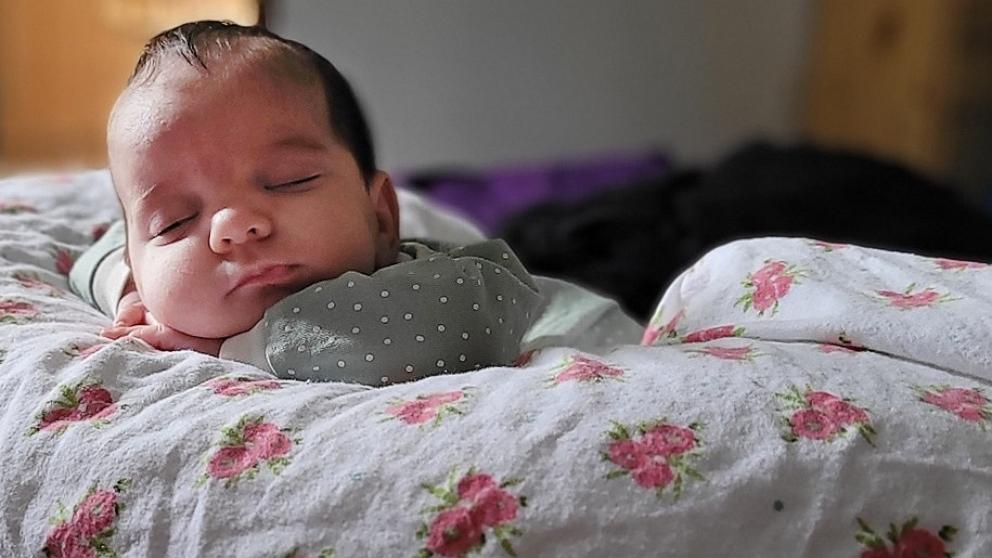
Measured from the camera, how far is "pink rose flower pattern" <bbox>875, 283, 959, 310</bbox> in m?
0.70

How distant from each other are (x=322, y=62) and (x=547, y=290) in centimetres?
27

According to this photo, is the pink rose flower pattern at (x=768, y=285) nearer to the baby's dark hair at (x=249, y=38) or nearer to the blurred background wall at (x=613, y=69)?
the baby's dark hair at (x=249, y=38)

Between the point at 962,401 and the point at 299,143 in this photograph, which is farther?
the point at 299,143


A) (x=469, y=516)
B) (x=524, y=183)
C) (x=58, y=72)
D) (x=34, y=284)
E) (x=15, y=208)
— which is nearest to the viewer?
(x=469, y=516)

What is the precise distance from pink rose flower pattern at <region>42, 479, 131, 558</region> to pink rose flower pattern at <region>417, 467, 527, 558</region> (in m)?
0.15

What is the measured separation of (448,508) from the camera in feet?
1.72

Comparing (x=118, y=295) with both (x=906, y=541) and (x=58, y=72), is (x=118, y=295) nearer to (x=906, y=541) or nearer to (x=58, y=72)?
(x=906, y=541)

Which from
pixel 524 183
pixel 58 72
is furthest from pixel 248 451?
pixel 58 72

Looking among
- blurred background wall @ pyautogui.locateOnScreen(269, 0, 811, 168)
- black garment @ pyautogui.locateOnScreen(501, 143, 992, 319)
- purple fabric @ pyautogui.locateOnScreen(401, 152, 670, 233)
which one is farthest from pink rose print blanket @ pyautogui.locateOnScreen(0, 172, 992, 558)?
blurred background wall @ pyautogui.locateOnScreen(269, 0, 811, 168)

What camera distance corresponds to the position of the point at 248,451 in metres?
0.56

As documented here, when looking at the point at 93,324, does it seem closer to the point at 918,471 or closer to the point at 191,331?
the point at 191,331

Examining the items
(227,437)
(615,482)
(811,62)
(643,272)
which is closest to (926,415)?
(615,482)

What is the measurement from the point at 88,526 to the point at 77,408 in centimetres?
7

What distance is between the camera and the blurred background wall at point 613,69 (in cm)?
248
